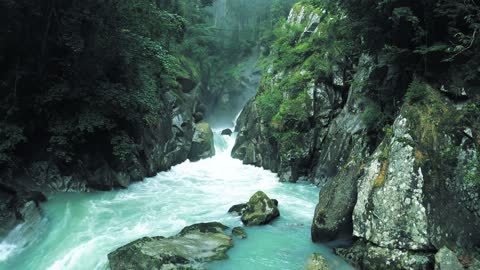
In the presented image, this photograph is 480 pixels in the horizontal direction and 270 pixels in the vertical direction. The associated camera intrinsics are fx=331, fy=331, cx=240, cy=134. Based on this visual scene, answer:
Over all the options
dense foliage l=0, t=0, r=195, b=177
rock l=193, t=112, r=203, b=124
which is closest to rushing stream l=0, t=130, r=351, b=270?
dense foliage l=0, t=0, r=195, b=177

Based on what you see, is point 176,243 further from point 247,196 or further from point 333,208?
point 247,196

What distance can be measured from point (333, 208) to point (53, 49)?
35.5 ft

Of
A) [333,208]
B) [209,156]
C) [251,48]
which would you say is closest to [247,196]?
[333,208]

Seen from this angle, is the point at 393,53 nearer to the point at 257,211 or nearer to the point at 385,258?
the point at 385,258

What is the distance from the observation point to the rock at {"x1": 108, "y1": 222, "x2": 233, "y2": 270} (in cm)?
732

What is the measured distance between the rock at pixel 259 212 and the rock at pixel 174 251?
4.48 ft

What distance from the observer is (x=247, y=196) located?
1371 centimetres

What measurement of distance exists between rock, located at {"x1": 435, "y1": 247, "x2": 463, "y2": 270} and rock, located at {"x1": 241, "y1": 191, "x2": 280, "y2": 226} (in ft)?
16.6

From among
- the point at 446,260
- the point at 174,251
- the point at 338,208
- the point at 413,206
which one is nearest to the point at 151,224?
the point at 174,251

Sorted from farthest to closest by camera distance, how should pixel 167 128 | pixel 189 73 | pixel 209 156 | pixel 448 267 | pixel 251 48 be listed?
pixel 251 48
pixel 189 73
pixel 209 156
pixel 167 128
pixel 448 267

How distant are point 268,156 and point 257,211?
960cm

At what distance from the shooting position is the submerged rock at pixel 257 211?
10.4m

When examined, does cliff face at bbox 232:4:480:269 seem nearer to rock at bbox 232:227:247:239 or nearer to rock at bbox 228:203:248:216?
rock at bbox 232:227:247:239

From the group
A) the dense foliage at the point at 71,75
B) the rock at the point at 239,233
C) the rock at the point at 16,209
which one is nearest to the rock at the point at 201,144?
the dense foliage at the point at 71,75
